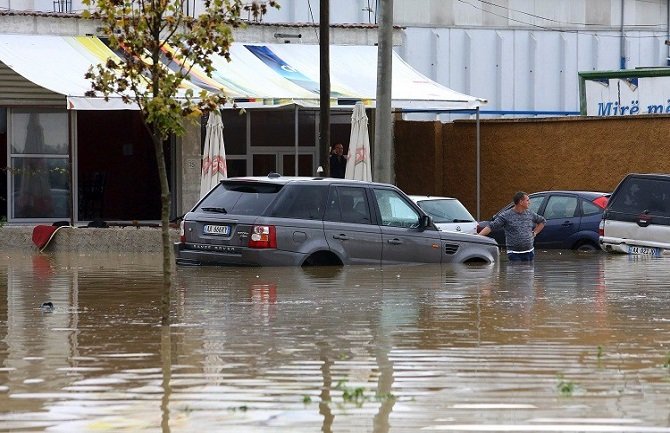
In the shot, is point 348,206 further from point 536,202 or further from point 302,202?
point 536,202

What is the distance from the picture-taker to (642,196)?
2231cm

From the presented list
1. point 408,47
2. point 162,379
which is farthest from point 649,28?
point 162,379

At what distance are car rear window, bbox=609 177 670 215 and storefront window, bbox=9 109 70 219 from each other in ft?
36.2

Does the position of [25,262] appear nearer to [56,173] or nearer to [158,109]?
Answer: [56,173]

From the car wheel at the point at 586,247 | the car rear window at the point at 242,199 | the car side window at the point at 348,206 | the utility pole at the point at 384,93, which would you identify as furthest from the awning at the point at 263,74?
the car side window at the point at 348,206

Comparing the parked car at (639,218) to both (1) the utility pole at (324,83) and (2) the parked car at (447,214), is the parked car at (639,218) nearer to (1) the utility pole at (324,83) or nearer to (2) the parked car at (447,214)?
(2) the parked car at (447,214)

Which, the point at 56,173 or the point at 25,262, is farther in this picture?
the point at 56,173

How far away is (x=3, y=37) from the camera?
1134 inches

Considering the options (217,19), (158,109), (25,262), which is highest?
(217,19)

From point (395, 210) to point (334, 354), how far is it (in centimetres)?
888

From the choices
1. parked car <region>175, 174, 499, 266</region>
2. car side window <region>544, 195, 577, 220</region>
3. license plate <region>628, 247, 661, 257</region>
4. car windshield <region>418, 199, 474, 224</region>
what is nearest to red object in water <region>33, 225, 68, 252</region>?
car windshield <region>418, 199, 474, 224</region>

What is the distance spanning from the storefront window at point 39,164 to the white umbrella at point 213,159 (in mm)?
3137

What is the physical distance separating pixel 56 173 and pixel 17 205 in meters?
0.95

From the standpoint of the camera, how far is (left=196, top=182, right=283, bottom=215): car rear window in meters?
18.4
